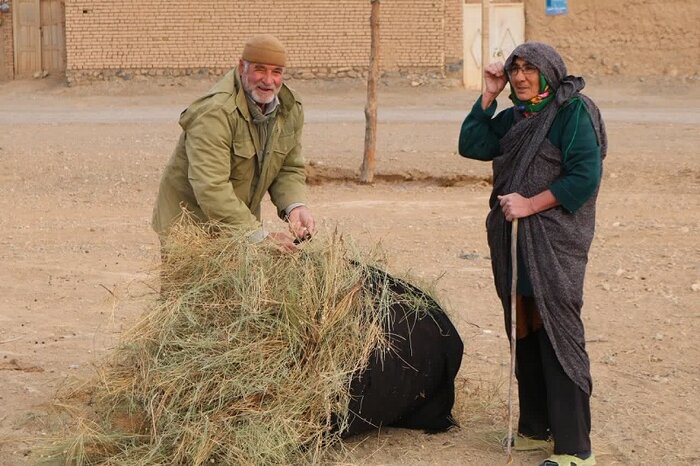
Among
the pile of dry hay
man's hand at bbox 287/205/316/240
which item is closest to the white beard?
man's hand at bbox 287/205/316/240

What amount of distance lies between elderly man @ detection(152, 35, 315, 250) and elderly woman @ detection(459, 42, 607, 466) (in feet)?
3.11

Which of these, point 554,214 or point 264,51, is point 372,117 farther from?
point 554,214

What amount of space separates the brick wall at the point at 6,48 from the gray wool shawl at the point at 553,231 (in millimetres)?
25730

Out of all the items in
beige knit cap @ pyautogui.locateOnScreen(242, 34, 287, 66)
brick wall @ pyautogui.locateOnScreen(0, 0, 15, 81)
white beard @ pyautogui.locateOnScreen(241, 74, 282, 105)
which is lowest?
white beard @ pyautogui.locateOnScreen(241, 74, 282, 105)

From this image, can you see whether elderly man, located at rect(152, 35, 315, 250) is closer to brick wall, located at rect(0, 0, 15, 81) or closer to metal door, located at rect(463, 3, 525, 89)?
metal door, located at rect(463, 3, 525, 89)

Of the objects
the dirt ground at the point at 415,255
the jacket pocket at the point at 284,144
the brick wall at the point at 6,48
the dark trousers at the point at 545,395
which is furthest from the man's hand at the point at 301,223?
the brick wall at the point at 6,48

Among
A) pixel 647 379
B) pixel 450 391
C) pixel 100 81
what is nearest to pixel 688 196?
pixel 647 379

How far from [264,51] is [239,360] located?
1354mm

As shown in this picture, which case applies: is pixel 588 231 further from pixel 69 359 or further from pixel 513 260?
pixel 69 359

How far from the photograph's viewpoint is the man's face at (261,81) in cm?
510

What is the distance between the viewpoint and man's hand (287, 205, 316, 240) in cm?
509

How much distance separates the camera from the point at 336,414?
4.74 m

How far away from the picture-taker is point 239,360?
4586 millimetres

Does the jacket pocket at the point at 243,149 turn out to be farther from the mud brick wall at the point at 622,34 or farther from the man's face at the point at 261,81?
the mud brick wall at the point at 622,34
